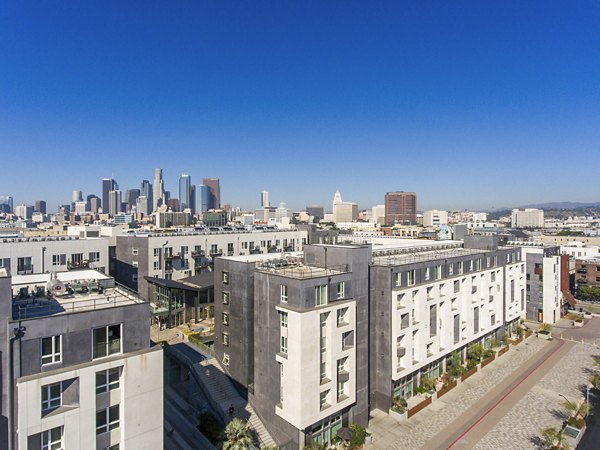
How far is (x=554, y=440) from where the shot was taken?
34188 millimetres

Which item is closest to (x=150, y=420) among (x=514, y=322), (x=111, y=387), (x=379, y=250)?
(x=111, y=387)

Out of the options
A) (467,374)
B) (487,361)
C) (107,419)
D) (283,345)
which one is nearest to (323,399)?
(283,345)

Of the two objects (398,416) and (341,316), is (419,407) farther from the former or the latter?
(341,316)

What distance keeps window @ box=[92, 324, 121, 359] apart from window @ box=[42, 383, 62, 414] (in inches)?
89.0

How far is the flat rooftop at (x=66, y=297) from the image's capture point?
22.4 m

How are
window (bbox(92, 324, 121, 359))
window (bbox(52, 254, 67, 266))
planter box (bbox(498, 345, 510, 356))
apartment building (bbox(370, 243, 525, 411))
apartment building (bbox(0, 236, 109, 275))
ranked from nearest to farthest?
1. window (bbox(92, 324, 121, 359))
2. apartment building (bbox(370, 243, 525, 411))
3. apartment building (bbox(0, 236, 109, 275))
4. planter box (bbox(498, 345, 510, 356))
5. window (bbox(52, 254, 67, 266))

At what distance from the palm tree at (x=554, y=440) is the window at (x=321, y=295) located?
23.4 meters

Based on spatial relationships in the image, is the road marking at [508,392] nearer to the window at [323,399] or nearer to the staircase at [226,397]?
the window at [323,399]

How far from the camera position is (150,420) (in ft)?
75.4

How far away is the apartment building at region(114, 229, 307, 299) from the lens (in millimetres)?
65312

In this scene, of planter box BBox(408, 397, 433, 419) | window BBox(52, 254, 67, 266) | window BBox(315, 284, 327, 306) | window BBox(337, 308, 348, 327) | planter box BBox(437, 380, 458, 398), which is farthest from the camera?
window BBox(52, 254, 67, 266)

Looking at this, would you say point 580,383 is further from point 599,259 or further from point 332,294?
point 599,259

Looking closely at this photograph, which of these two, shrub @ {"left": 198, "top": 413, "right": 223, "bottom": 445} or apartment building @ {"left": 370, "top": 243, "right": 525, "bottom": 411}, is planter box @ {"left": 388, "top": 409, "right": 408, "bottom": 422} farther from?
shrub @ {"left": 198, "top": 413, "right": 223, "bottom": 445}

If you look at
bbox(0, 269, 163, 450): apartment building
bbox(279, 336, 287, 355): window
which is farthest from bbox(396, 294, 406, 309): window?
bbox(0, 269, 163, 450): apartment building
